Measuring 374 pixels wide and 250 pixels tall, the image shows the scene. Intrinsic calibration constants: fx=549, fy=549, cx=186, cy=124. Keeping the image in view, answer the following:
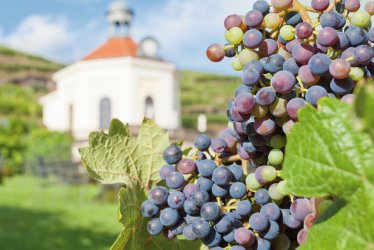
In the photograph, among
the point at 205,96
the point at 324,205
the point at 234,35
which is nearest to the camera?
the point at 324,205

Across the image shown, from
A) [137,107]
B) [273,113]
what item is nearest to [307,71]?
[273,113]

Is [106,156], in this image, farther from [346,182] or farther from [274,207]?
[346,182]

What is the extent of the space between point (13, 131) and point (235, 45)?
17.3 meters

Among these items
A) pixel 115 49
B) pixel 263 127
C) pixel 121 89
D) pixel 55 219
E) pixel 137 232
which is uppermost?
pixel 115 49

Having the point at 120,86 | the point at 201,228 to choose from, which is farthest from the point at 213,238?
the point at 120,86

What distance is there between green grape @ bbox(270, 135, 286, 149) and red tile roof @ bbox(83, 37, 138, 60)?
51.6ft

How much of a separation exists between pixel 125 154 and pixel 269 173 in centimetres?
17

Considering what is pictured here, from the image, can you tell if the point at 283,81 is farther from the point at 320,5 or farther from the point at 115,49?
the point at 115,49

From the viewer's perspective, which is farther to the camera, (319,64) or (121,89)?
(121,89)

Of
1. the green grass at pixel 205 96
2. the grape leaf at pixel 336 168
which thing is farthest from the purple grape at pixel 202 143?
the green grass at pixel 205 96

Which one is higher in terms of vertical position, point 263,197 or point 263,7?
point 263,7

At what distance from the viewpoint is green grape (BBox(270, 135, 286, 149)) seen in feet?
1.40

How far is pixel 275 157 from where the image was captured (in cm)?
42

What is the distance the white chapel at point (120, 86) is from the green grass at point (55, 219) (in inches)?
191
